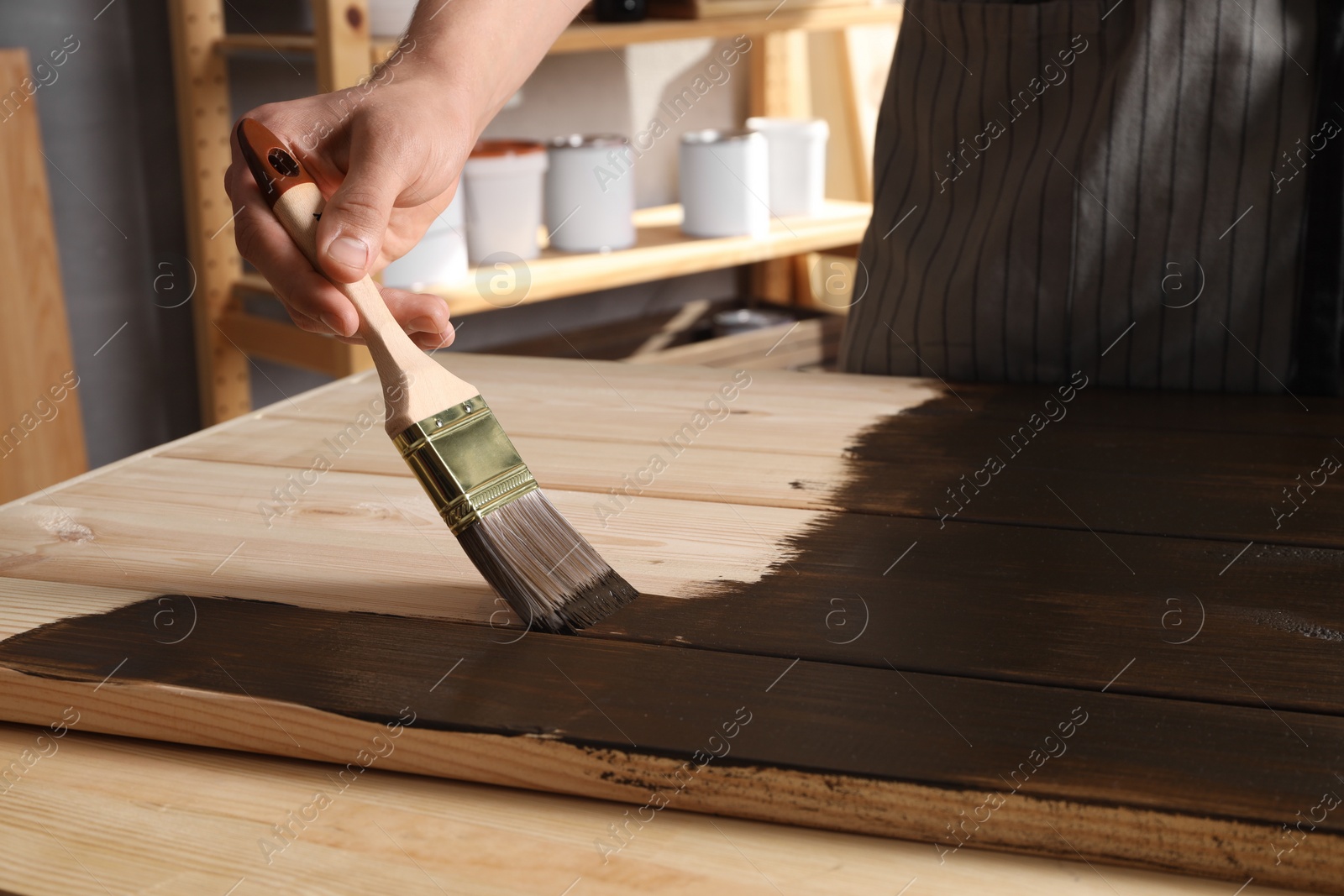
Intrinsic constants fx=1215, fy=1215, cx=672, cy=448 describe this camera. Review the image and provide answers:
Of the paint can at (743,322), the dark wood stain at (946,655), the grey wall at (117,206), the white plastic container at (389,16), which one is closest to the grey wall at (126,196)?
the grey wall at (117,206)

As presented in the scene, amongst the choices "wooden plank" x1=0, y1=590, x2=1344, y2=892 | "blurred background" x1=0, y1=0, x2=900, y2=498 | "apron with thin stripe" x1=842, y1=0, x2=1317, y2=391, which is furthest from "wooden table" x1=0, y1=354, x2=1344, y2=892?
"blurred background" x1=0, y1=0, x2=900, y2=498

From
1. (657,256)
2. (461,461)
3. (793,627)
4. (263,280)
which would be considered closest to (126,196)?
(263,280)

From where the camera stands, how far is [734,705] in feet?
1.74

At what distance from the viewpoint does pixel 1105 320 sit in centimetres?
104

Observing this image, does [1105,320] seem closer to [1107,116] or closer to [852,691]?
[1107,116]

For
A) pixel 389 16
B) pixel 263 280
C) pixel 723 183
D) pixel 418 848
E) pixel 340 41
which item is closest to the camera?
pixel 418 848

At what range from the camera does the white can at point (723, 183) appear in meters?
2.19

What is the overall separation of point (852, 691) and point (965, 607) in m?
0.11

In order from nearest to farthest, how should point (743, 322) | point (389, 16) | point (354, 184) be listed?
point (354, 184), point (389, 16), point (743, 322)

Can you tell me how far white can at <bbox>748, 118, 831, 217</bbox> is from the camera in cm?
231

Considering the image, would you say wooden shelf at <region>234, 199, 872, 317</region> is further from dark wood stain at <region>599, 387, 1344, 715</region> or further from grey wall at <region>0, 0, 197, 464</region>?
dark wood stain at <region>599, 387, 1344, 715</region>

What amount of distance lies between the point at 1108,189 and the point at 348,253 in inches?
26.0

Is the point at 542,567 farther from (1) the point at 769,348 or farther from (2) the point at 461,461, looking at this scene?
(1) the point at 769,348

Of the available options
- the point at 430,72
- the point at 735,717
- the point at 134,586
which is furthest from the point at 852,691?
the point at 430,72
